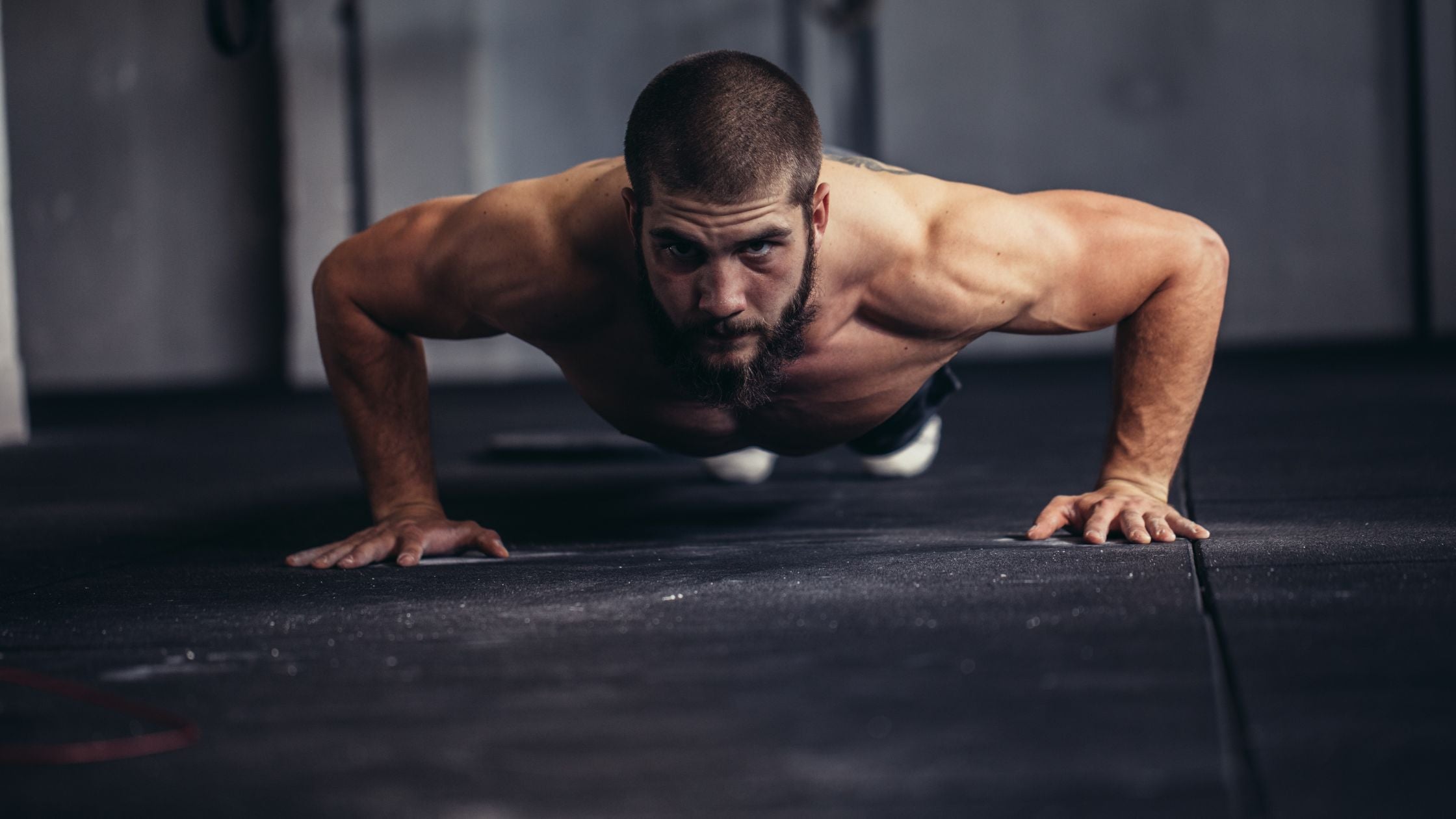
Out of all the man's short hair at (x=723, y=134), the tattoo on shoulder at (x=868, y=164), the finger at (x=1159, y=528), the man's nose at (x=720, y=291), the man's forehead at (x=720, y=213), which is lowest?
the finger at (x=1159, y=528)

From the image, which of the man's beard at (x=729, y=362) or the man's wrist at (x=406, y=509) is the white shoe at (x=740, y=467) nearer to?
the man's wrist at (x=406, y=509)

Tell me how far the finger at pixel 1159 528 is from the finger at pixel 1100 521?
0.05 metres

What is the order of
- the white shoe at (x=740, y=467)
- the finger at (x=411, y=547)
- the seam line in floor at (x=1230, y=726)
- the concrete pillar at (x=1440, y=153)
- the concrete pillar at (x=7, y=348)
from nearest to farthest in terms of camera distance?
1. the seam line in floor at (x=1230, y=726)
2. the finger at (x=411, y=547)
3. the white shoe at (x=740, y=467)
4. the concrete pillar at (x=7, y=348)
5. the concrete pillar at (x=1440, y=153)

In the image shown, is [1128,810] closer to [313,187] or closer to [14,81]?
[313,187]

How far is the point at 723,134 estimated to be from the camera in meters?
1.83

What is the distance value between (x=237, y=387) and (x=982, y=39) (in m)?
4.86

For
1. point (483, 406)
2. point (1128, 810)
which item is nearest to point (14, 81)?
point (483, 406)

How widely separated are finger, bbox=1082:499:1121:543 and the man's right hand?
37.3 inches

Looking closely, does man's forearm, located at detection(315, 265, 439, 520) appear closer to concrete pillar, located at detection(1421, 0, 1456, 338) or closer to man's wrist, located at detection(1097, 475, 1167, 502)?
man's wrist, located at detection(1097, 475, 1167, 502)

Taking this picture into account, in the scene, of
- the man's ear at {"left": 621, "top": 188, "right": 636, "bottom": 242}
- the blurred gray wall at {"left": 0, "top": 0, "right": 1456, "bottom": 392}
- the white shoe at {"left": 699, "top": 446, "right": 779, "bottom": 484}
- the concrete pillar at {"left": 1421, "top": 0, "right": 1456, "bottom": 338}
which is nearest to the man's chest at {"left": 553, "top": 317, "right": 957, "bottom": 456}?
the man's ear at {"left": 621, "top": 188, "right": 636, "bottom": 242}

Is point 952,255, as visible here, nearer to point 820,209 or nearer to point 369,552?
point 820,209

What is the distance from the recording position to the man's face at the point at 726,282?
1814 millimetres

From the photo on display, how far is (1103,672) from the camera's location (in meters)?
1.33

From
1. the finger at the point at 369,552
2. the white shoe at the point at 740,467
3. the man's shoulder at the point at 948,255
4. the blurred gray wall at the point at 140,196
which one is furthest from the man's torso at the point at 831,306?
the blurred gray wall at the point at 140,196
